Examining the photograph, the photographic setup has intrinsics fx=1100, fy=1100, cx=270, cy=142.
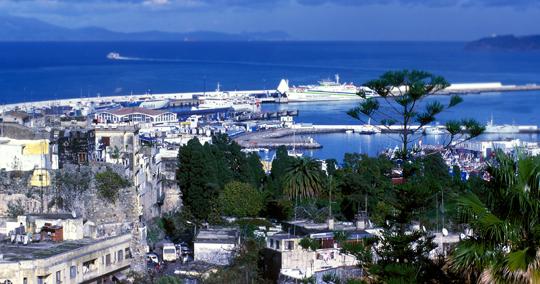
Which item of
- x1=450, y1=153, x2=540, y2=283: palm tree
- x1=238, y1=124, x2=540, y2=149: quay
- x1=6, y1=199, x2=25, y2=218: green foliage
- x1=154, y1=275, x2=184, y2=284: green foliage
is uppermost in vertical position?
A: x1=238, y1=124, x2=540, y2=149: quay

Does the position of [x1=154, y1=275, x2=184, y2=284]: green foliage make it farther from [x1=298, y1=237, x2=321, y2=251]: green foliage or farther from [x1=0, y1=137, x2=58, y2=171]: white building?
[x1=0, y1=137, x2=58, y2=171]: white building

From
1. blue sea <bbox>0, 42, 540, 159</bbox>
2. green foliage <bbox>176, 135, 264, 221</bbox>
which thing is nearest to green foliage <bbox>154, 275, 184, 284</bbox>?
green foliage <bbox>176, 135, 264, 221</bbox>

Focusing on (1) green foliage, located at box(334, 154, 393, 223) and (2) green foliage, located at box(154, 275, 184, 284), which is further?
(1) green foliage, located at box(334, 154, 393, 223)

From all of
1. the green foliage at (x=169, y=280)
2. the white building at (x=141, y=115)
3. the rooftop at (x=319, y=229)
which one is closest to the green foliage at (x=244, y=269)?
the green foliage at (x=169, y=280)

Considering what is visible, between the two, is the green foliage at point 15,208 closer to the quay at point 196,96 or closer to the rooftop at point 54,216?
the rooftop at point 54,216

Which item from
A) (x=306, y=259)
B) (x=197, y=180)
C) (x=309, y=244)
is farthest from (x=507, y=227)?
(x=197, y=180)

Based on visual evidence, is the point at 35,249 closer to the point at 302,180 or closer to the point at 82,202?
the point at 82,202

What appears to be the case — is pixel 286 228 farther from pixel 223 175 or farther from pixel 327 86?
pixel 327 86
